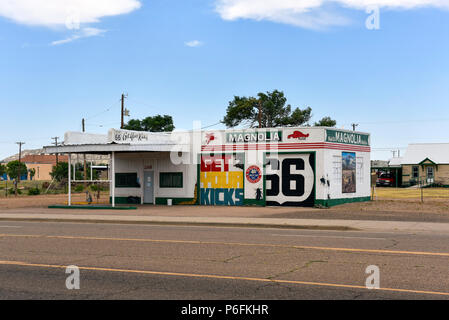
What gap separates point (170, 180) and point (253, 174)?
5615 mm

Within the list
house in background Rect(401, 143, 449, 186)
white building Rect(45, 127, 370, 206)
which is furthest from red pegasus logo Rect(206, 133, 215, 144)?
house in background Rect(401, 143, 449, 186)

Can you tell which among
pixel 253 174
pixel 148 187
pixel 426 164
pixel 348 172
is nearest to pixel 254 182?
pixel 253 174

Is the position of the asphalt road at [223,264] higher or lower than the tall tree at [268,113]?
lower

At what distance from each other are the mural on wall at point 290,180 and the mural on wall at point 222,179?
176 cm

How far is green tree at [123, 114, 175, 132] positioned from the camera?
3388 inches

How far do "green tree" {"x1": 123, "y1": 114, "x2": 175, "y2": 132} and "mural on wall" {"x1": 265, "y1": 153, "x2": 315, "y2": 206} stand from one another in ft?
188

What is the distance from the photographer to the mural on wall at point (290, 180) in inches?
1143

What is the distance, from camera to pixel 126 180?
3438 centimetres

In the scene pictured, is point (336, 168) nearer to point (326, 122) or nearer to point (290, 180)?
point (290, 180)

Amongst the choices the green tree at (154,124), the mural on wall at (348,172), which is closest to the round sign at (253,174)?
the mural on wall at (348,172)

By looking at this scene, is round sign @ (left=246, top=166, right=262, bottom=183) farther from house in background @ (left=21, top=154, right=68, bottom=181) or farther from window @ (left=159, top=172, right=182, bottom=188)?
house in background @ (left=21, top=154, right=68, bottom=181)

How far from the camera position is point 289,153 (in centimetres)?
2938

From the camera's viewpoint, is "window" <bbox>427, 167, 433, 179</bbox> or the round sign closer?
the round sign

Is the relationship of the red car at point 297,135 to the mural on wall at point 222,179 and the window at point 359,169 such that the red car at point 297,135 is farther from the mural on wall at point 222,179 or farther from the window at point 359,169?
the window at point 359,169
